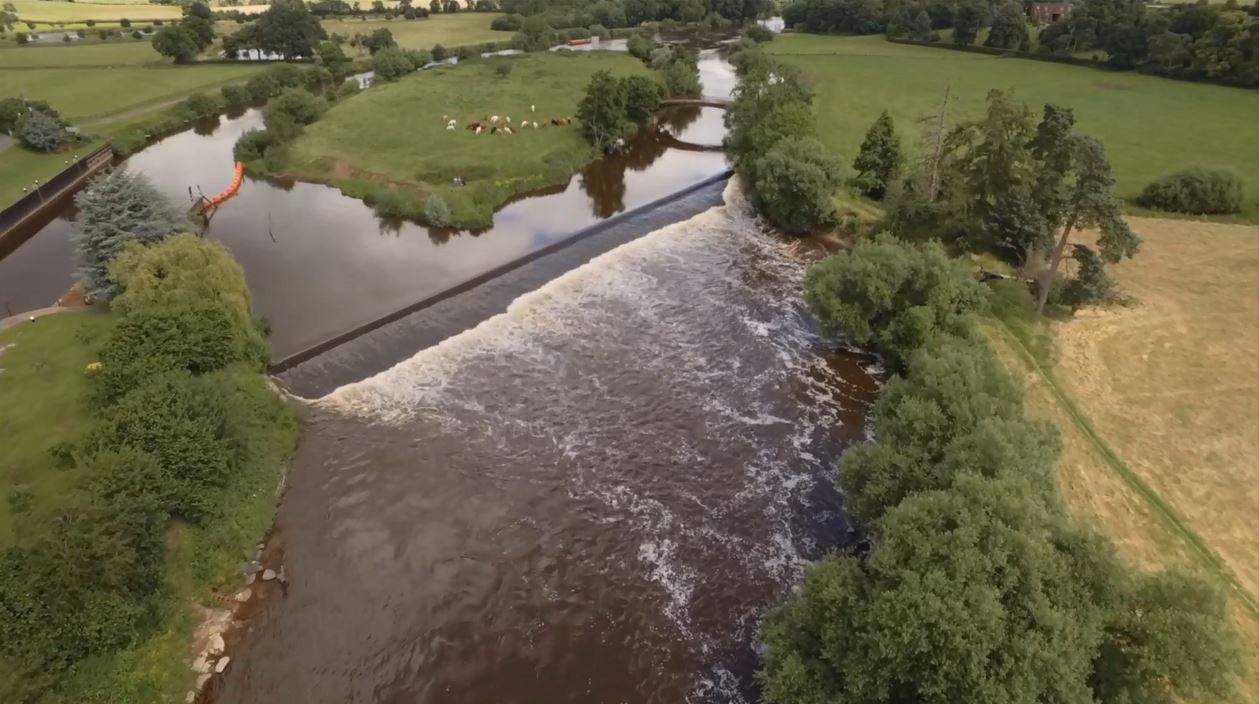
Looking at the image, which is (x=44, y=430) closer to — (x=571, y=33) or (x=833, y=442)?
(x=833, y=442)

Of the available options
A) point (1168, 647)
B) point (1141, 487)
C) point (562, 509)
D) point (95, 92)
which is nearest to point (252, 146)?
point (95, 92)

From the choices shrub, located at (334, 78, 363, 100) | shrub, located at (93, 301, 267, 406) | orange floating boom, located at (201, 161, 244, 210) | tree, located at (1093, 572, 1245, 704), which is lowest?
tree, located at (1093, 572, 1245, 704)

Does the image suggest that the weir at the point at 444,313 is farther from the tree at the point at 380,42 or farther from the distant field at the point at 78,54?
the distant field at the point at 78,54

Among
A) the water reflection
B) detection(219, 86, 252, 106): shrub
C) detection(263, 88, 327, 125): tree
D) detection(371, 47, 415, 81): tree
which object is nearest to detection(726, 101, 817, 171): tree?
the water reflection

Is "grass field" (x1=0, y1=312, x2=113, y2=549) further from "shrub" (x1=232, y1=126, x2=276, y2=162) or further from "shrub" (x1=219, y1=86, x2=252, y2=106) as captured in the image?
"shrub" (x1=219, y1=86, x2=252, y2=106)

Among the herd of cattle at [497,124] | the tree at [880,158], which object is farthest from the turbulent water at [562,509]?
the herd of cattle at [497,124]

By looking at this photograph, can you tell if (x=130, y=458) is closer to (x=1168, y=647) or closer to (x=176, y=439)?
(x=176, y=439)
